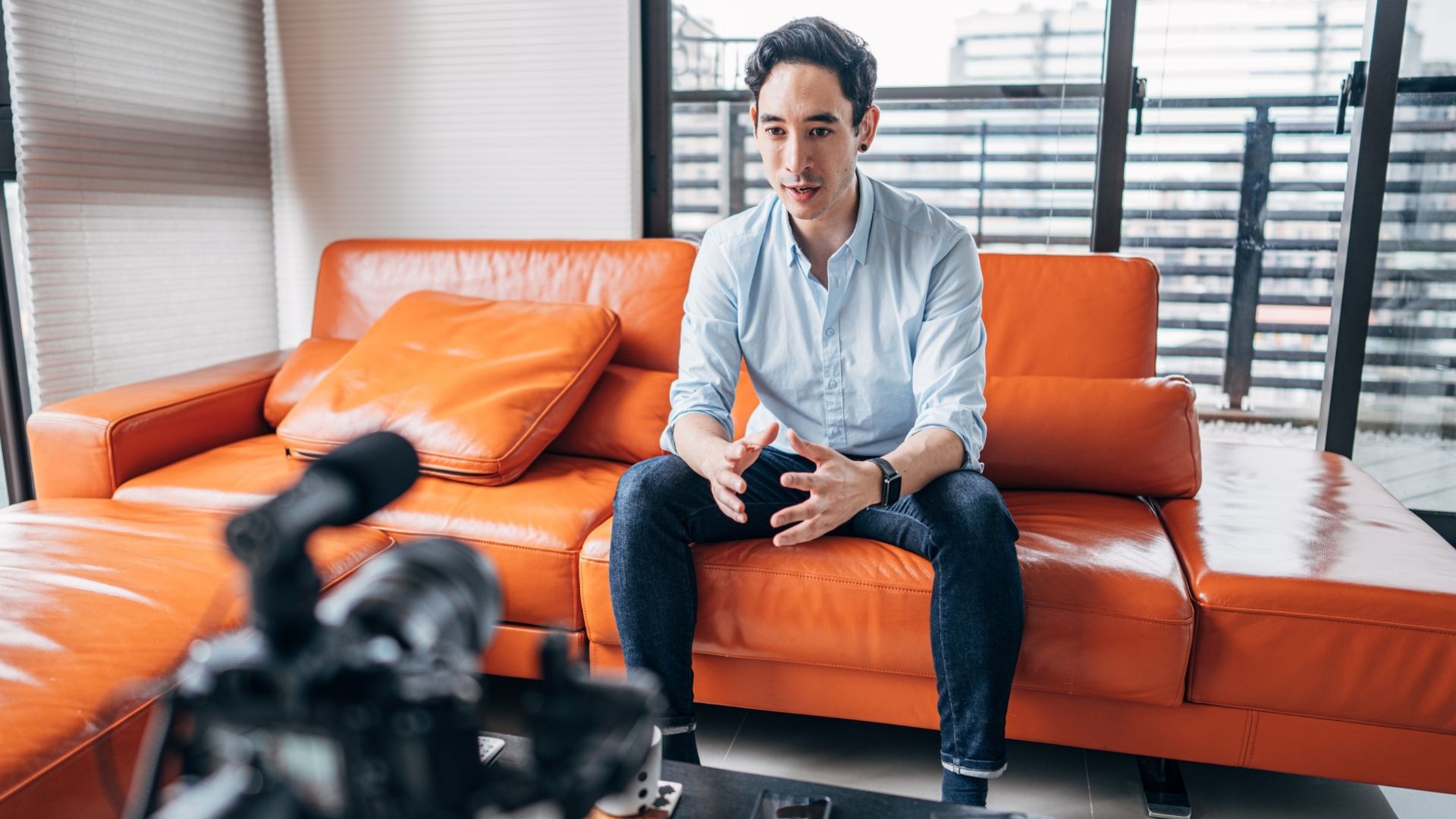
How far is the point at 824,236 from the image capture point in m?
1.67

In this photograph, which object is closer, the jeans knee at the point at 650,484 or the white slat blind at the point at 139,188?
the jeans knee at the point at 650,484

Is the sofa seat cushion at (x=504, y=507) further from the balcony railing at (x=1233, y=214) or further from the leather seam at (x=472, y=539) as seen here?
the balcony railing at (x=1233, y=214)

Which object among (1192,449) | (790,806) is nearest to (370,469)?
(790,806)

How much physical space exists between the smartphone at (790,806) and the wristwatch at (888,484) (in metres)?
0.54

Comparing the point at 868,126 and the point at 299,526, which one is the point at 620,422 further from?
the point at 299,526

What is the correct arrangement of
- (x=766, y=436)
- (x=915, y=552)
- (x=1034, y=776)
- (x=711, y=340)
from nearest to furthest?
(x=766, y=436)
(x=915, y=552)
(x=1034, y=776)
(x=711, y=340)

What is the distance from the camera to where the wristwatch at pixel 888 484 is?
1389 mm

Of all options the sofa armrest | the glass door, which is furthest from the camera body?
the glass door

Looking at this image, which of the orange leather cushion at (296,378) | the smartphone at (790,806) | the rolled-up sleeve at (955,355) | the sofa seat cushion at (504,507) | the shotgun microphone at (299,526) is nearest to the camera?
the shotgun microphone at (299,526)

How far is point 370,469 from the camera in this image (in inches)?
20.4

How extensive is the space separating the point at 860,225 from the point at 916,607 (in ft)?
2.11

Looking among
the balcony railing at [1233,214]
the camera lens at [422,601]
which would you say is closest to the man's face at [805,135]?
the balcony railing at [1233,214]

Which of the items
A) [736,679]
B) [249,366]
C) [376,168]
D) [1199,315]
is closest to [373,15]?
[376,168]

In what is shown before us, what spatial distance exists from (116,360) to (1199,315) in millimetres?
2727
